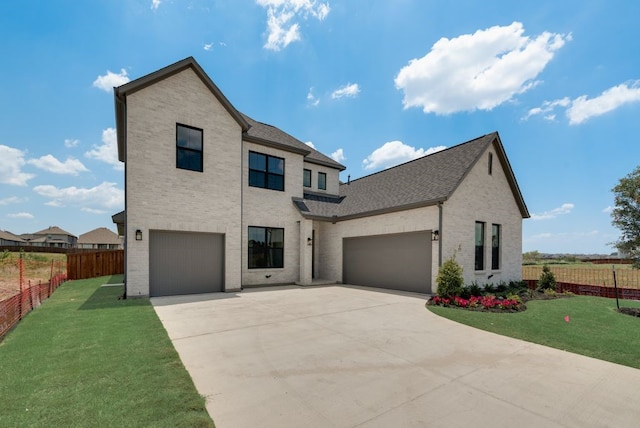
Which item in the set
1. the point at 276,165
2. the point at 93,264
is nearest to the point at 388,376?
the point at 276,165

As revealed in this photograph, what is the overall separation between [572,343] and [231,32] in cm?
1462

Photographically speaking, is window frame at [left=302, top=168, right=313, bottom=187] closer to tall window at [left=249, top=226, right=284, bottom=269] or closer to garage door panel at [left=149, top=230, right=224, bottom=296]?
tall window at [left=249, top=226, right=284, bottom=269]

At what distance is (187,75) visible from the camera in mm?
11719

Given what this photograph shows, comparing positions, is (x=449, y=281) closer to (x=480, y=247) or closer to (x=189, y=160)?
(x=480, y=247)

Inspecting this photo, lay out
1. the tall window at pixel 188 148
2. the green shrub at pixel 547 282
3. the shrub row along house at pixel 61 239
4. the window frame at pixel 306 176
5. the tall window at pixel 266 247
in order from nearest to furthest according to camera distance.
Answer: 1. the tall window at pixel 188 148
2. the green shrub at pixel 547 282
3. the tall window at pixel 266 247
4. the window frame at pixel 306 176
5. the shrub row along house at pixel 61 239

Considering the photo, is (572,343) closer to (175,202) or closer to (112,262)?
(175,202)

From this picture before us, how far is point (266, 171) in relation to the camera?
14484 millimetres

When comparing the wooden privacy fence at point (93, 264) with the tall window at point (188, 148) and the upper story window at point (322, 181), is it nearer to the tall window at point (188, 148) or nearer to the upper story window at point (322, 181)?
the tall window at point (188, 148)

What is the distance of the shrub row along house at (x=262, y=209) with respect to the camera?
10820 millimetres

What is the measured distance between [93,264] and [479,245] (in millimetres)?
23258

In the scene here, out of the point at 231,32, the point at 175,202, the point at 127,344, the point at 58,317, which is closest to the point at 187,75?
the point at 231,32

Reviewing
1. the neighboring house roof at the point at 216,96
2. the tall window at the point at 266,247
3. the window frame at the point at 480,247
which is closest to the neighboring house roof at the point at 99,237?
the neighboring house roof at the point at 216,96

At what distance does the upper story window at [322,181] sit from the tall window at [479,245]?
8975 mm

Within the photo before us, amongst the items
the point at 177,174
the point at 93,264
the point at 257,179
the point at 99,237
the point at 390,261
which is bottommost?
the point at 99,237
